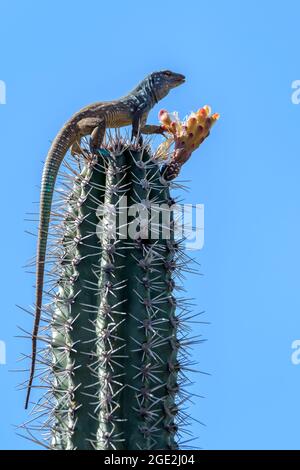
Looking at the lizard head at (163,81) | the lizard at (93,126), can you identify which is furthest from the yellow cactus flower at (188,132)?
the lizard head at (163,81)

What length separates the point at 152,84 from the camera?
11.0 meters

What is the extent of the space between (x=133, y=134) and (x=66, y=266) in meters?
1.56

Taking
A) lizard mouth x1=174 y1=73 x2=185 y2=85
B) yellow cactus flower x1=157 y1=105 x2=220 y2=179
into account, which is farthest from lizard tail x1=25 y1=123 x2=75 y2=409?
lizard mouth x1=174 y1=73 x2=185 y2=85

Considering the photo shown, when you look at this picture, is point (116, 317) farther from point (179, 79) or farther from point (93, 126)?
point (179, 79)

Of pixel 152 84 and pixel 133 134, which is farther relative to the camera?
pixel 152 84

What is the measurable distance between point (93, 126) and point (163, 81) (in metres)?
1.28

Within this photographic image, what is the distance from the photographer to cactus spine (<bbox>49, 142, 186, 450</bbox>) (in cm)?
861

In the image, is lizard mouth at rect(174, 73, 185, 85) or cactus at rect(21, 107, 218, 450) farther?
lizard mouth at rect(174, 73, 185, 85)

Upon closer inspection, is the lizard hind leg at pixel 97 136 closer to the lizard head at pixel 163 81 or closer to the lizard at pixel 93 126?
the lizard at pixel 93 126

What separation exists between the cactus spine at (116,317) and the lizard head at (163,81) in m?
1.65

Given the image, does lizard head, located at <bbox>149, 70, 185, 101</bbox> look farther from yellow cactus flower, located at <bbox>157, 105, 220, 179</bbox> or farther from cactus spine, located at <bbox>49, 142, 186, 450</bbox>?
cactus spine, located at <bbox>49, 142, 186, 450</bbox>

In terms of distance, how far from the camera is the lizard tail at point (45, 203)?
9.10m
